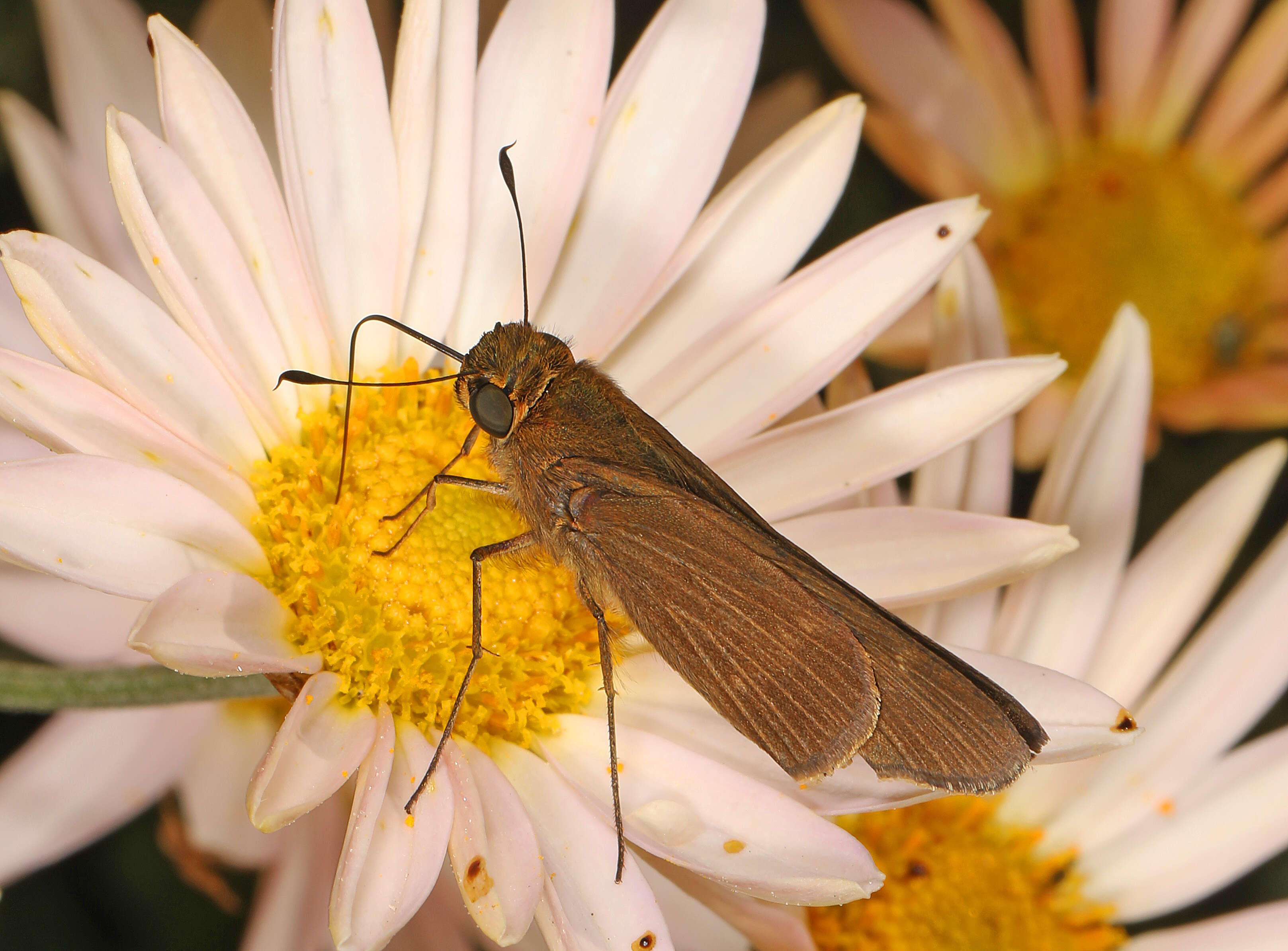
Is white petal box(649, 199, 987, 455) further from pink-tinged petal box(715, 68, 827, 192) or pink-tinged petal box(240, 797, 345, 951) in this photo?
pink-tinged petal box(240, 797, 345, 951)

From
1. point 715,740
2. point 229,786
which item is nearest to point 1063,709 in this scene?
point 715,740

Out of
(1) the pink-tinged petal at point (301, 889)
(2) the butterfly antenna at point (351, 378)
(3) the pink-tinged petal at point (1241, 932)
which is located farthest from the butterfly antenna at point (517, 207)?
(3) the pink-tinged petal at point (1241, 932)

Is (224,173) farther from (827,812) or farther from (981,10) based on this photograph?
(981,10)

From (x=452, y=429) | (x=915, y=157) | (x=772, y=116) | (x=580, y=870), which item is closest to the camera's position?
(x=580, y=870)

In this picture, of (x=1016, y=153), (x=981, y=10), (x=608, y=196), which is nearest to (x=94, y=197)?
(x=608, y=196)

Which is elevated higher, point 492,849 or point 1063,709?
point 1063,709

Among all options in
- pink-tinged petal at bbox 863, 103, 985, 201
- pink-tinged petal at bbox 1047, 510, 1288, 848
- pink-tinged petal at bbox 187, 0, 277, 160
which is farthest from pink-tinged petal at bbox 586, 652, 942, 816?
pink-tinged petal at bbox 863, 103, 985, 201

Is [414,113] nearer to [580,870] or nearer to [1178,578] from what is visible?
Result: [580,870]
